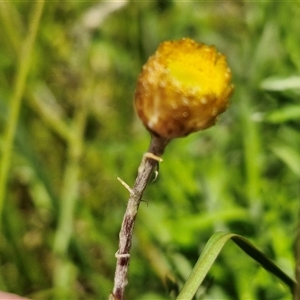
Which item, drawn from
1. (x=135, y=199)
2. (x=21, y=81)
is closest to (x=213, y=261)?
(x=135, y=199)

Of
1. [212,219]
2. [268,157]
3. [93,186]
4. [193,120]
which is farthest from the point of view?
[93,186]

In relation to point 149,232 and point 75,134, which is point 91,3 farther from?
point 149,232

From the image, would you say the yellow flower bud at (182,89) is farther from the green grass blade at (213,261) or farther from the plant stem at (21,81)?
the plant stem at (21,81)

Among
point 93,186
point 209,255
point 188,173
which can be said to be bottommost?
point 93,186

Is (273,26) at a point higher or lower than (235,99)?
higher

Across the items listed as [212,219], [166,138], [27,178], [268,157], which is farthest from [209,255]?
[27,178]

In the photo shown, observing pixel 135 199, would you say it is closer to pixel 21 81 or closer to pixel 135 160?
pixel 21 81

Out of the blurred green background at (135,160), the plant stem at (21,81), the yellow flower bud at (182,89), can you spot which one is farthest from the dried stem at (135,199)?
the plant stem at (21,81)

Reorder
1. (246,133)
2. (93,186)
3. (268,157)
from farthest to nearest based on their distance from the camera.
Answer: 1. (93,186)
2. (268,157)
3. (246,133)
